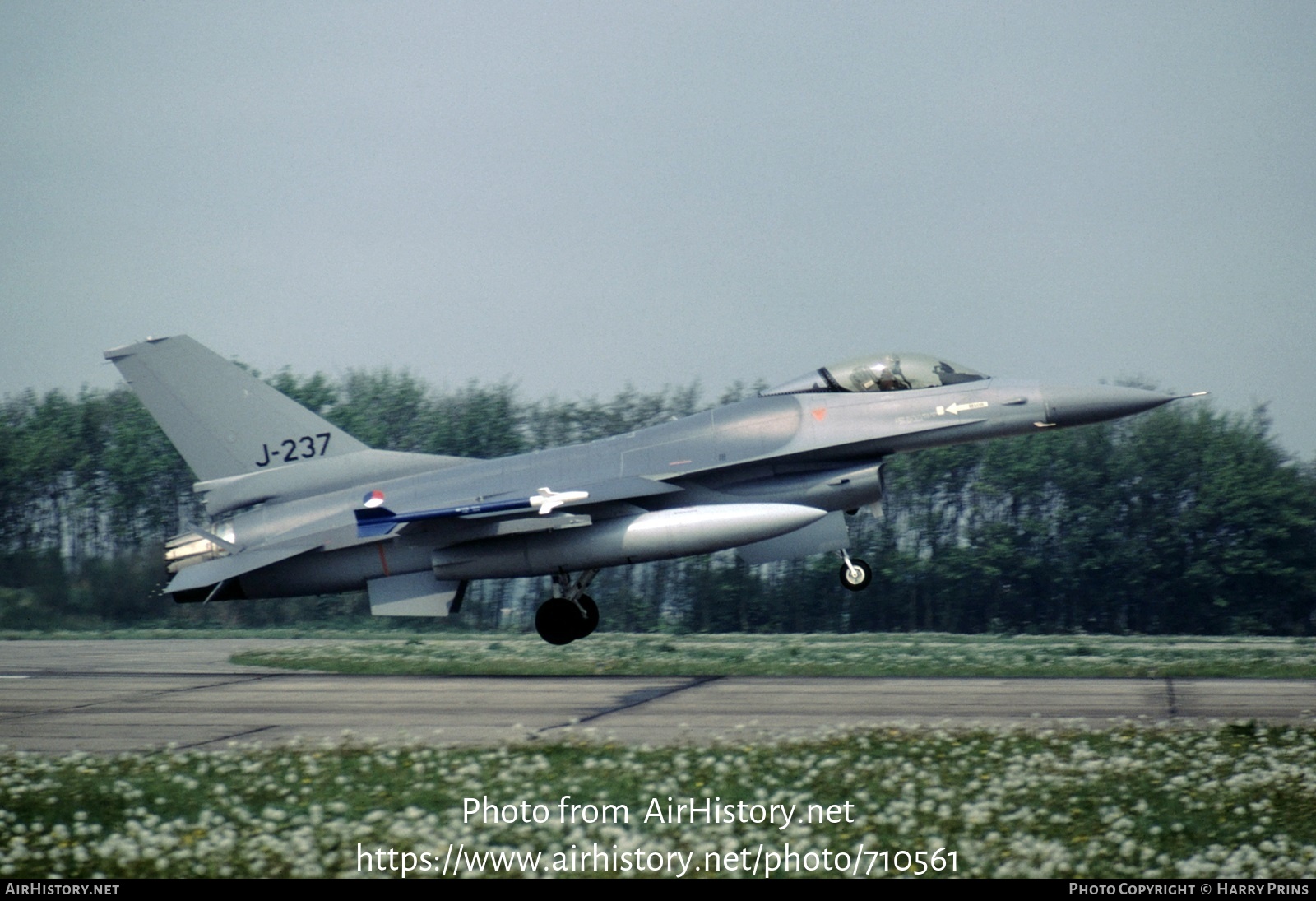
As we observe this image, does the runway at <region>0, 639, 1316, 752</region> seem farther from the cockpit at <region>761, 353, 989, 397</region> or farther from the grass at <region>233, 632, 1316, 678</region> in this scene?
the cockpit at <region>761, 353, 989, 397</region>

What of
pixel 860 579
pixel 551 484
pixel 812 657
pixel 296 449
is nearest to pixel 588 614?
pixel 551 484

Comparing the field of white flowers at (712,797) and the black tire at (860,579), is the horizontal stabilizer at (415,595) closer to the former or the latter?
the black tire at (860,579)

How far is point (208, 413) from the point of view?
19359mm

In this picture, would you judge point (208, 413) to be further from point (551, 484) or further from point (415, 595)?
point (551, 484)

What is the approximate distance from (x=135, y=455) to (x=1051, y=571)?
3057cm

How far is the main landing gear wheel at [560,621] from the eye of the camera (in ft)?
61.3

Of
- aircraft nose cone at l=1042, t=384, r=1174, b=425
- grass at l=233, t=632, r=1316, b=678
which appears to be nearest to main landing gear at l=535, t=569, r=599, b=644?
grass at l=233, t=632, r=1316, b=678

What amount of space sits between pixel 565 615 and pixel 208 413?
6.30 meters

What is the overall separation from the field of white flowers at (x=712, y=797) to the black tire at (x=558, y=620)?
23.7 feet

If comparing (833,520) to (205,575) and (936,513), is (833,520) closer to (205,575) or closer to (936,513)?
(205,575)

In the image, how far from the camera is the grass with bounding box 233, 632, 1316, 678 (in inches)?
772

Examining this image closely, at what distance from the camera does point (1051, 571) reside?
144ft
